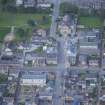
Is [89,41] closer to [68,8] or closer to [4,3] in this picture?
[68,8]

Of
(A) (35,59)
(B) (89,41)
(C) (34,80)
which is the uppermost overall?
(B) (89,41)

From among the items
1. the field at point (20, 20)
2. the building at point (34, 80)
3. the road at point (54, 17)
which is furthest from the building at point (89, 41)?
the building at point (34, 80)

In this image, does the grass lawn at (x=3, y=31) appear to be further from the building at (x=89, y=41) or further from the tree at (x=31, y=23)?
the building at (x=89, y=41)

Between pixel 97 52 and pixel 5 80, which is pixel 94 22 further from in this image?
pixel 5 80

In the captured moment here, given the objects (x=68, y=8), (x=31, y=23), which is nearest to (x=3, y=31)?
(x=31, y=23)

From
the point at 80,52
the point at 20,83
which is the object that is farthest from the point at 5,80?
the point at 80,52

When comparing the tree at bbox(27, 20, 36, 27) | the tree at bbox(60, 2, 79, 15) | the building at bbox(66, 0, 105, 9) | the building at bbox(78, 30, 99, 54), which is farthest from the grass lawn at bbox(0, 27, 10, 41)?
the building at bbox(66, 0, 105, 9)
